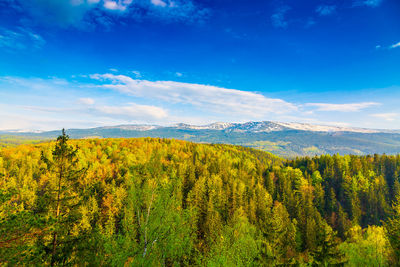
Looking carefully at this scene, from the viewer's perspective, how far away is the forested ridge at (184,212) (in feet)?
48.5

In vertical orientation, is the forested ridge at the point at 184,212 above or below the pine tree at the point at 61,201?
below

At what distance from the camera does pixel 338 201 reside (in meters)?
102

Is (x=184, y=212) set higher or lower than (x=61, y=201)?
lower

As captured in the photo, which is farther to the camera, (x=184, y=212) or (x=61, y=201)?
(x=184, y=212)

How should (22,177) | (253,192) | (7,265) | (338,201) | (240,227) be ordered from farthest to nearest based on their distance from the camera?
(338,201) → (22,177) → (253,192) → (240,227) → (7,265)

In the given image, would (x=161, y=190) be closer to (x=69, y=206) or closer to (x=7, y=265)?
(x=69, y=206)

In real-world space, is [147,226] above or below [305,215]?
above

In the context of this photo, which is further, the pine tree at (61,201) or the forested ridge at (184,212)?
the forested ridge at (184,212)

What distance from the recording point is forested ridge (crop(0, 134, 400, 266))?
48.5 ft

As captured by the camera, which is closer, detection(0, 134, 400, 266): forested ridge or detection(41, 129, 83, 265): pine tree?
detection(41, 129, 83, 265): pine tree

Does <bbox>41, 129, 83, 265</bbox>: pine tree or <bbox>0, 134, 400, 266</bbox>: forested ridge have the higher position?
<bbox>41, 129, 83, 265</bbox>: pine tree

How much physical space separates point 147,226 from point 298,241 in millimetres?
68436

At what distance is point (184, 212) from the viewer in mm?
29234

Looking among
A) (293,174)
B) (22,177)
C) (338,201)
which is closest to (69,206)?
(22,177)
